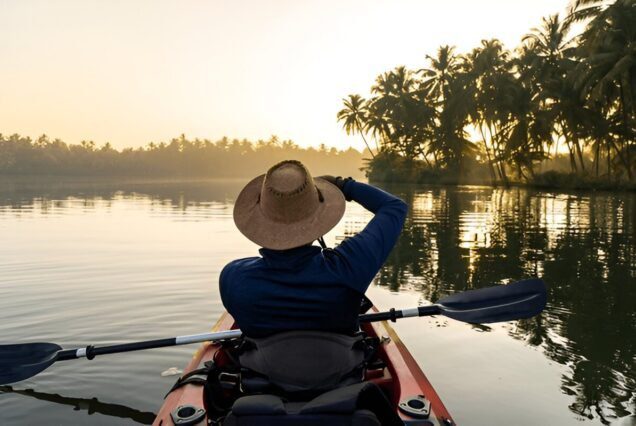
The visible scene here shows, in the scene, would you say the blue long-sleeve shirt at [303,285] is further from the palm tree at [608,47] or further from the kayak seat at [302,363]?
the palm tree at [608,47]

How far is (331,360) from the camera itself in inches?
93.7

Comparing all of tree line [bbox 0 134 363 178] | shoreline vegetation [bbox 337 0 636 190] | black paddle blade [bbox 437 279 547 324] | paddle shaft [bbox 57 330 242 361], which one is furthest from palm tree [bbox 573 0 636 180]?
tree line [bbox 0 134 363 178]

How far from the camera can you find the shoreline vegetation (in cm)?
2983

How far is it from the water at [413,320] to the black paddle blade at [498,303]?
2.37 feet

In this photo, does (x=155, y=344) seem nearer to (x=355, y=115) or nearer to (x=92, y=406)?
(x=92, y=406)

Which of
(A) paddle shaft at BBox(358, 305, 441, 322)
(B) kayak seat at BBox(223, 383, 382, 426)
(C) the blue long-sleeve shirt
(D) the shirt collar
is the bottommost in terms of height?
(A) paddle shaft at BBox(358, 305, 441, 322)

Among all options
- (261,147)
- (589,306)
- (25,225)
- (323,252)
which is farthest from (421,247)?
(261,147)

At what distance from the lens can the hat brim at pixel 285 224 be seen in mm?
2322

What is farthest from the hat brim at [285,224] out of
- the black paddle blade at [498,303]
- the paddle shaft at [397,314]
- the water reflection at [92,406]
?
the water reflection at [92,406]

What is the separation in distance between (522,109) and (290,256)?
145 feet

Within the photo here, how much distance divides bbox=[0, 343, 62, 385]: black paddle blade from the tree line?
380 feet

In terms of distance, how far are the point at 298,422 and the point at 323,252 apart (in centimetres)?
81

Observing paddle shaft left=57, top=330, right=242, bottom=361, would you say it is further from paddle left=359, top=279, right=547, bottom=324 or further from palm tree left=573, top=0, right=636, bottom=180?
palm tree left=573, top=0, right=636, bottom=180

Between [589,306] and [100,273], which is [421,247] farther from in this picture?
[100,273]
